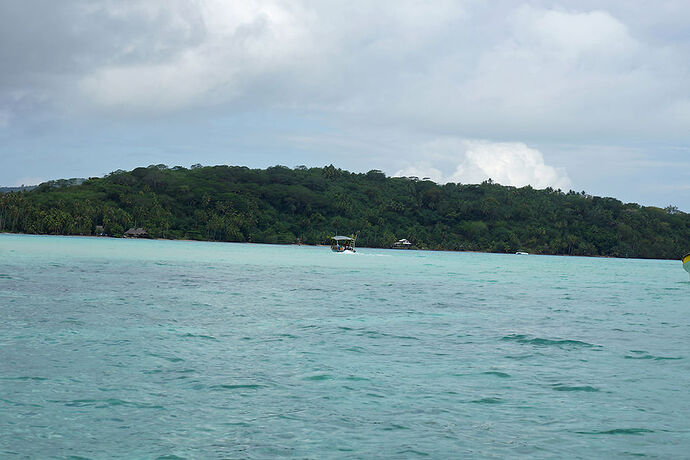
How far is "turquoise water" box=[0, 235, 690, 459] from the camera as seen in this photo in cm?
690

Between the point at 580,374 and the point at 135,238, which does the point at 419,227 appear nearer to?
the point at 135,238

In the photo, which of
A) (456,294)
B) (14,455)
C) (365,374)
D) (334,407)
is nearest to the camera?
(14,455)

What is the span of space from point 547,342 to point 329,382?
6.71m

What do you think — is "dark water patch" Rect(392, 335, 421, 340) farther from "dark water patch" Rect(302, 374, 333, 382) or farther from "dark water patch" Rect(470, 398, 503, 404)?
"dark water patch" Rect(470, 398, 503, 404)

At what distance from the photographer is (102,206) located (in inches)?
5098

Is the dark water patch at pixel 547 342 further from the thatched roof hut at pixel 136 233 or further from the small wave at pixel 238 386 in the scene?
the thatched roof hut at pixel 136 233

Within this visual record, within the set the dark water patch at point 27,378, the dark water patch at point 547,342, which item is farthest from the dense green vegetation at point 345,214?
the dark water patch at point 27,378

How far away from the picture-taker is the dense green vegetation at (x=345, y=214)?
135875mm

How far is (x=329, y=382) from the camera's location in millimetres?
9633

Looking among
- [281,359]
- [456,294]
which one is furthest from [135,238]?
[281,359]

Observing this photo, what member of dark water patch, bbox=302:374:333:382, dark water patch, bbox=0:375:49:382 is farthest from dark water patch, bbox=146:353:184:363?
dark water patch, bbox=302:374:333:382

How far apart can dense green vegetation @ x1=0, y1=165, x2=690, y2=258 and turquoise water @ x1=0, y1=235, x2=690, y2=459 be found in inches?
4587

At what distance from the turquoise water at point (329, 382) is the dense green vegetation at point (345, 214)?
11652 centimetres

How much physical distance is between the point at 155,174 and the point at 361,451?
15632 centimetres
